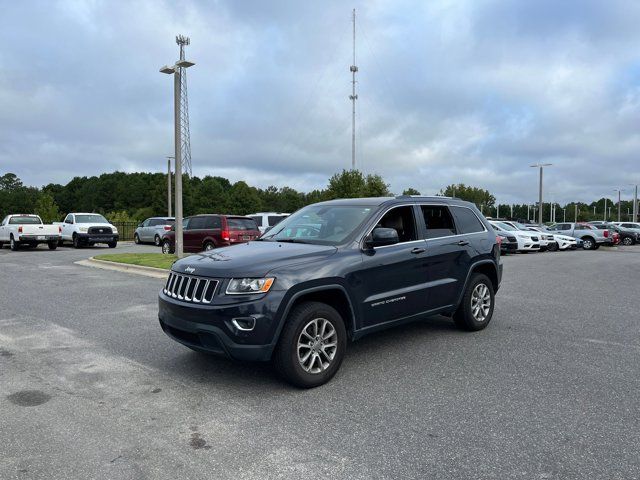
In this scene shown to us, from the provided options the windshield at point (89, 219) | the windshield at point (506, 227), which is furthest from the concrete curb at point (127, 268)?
the windshield at point (506, 227)

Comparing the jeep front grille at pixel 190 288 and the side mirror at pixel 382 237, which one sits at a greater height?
the side mirror at pixel 382 237

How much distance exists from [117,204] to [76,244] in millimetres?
82485

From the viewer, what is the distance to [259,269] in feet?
14.4

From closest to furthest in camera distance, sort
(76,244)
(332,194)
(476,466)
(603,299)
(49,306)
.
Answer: (476,466)
(49,306)
(603,299)
(76,244)
(332,194)

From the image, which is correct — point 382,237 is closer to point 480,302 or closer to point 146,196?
point 480,302

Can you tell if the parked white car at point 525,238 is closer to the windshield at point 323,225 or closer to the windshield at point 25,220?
the windshield at point 323,225

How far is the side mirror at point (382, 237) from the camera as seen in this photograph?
16.4ft

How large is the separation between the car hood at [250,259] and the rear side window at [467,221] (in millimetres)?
2348

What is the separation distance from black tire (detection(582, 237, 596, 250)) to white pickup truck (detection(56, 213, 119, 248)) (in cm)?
2560

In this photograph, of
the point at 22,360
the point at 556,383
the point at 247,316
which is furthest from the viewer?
the point at 22,360

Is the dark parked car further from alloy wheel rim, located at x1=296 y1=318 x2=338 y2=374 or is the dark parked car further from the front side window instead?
alloy wheel rim, located at x1=296 y1=318 x2=338 y2=374

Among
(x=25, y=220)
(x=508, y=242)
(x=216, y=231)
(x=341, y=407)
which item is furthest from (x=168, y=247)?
(x=341, y=407)

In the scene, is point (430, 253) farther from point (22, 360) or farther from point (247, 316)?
point (22, 360)

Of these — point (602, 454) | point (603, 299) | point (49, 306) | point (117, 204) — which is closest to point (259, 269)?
point (602, 454)
